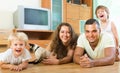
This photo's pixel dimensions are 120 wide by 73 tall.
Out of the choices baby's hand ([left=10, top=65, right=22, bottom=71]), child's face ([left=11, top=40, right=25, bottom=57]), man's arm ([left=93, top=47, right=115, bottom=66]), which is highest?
child's face ([left=11, top=40, right=25, bottom=57])

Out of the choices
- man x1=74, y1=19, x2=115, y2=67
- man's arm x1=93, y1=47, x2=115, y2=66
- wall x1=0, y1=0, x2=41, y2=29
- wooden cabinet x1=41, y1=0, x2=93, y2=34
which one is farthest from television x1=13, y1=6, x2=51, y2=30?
man's arm x1=93, y1=47, x2=115, y2=66

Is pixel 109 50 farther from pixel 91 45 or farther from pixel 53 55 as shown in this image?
pixel 53 55

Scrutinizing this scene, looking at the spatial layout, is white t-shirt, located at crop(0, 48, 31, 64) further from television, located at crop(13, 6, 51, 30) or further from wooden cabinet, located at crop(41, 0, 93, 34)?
wooden cabinet, located at crop(41, 0, 93, 34)

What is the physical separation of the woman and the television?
1498mm

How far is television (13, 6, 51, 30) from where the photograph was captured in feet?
12.1

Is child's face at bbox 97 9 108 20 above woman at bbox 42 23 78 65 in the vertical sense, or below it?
above

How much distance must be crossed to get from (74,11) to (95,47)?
2.69 metres

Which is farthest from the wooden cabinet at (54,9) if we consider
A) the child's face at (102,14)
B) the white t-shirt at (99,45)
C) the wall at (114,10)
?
the white t-shirt at (99,45)

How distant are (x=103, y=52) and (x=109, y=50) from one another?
0.25 ft

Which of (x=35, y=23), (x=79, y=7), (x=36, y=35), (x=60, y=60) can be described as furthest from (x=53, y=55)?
(x=79, y=7)

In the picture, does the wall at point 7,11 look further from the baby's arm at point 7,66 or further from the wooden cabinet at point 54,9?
the baby's arm at point 7,66

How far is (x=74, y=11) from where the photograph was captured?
4.71 meters

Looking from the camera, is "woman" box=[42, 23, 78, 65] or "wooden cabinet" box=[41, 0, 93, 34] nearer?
"woman" box=[42, 23, 78, 65]

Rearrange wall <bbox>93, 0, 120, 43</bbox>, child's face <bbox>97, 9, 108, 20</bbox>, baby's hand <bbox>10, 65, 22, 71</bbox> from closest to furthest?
baby's hand <bbox>10, 65, 22, 71</bbox>, child's face <bbox>97, 9, 108, 20</bbox>, wall <bbox>93, 0, 120, 43</bbox>
